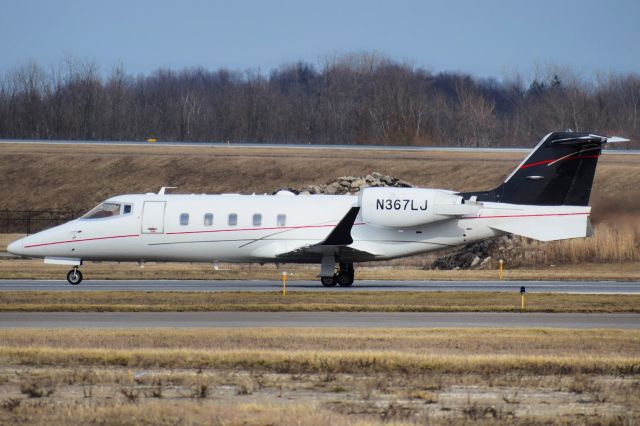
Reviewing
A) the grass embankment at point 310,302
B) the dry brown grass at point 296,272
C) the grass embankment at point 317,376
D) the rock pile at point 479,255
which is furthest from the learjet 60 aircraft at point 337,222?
the rock pile at point 479,255

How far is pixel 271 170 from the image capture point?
226ft

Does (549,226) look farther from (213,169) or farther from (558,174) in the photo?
(213,169)

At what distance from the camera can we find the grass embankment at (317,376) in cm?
1318

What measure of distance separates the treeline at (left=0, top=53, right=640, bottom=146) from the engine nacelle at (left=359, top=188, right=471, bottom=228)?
171ft

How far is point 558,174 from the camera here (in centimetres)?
3403

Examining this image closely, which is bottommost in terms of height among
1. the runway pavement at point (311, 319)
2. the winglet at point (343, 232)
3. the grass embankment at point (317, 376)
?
the grass embankment at point (317, 376)

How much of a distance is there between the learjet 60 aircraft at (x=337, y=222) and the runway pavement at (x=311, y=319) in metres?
7.88

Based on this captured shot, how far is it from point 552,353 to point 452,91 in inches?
5344

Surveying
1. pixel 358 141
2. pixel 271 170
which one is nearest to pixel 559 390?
pixel 271 170

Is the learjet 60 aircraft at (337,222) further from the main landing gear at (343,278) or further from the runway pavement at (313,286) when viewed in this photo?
the runway pavement at (313,286)

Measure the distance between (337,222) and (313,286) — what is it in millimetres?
2201

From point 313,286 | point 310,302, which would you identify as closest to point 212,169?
point 313,286

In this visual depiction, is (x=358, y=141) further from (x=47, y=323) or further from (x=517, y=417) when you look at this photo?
(x=517, y=417)

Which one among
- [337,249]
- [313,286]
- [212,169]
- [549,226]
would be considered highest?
[212,169]
